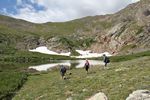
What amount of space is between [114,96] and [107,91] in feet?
11.9

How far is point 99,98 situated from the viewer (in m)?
36.5

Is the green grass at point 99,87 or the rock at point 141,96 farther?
the green grass at point 99,87

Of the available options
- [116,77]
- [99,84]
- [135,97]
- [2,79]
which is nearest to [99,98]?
[135,97]

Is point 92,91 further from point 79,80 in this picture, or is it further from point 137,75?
point 79,80

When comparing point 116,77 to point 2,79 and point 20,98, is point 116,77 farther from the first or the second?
point 2,79

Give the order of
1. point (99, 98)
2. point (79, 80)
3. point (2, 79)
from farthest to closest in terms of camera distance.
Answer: point (2, 79), point (79, 80), point (99, 98)

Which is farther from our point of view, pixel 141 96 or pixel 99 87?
pixel 99 87

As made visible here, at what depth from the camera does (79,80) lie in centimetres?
5953

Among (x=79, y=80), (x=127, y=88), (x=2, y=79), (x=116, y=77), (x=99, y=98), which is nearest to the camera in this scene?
(x=99, y=98)

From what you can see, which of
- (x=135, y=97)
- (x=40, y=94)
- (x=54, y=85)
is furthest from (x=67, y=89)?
(x=135, y=97)

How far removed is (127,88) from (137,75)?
8.41 m

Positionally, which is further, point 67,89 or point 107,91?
point 67,89

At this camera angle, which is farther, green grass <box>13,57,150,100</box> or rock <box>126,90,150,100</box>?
green grass <box>13,57,150,100</box>

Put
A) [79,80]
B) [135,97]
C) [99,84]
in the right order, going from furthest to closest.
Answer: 1. [79,80]
2. [99,84]
3. [135,97]
